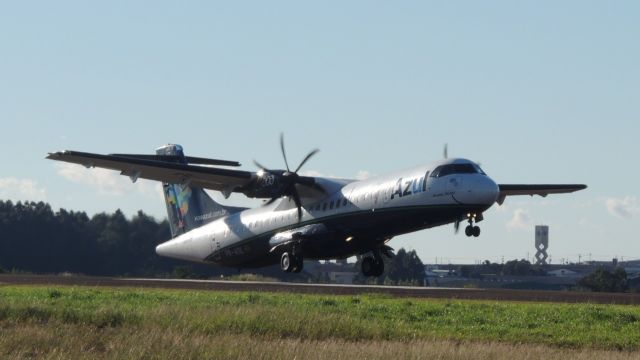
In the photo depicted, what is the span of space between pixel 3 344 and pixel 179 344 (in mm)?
3938

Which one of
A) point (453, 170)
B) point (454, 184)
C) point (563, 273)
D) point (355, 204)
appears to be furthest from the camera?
point (563, 273)

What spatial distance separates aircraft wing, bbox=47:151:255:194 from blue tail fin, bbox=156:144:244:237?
6.42 m

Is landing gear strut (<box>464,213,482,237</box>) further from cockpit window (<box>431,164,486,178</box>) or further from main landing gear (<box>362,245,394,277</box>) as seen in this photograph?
main landing gear (<box>362,245,394,277</box>)

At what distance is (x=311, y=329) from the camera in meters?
31.6

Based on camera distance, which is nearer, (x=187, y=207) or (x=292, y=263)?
(x=292, y=263)

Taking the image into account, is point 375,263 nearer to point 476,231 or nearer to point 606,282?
point 476,231

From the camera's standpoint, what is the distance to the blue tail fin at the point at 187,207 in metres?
60.3

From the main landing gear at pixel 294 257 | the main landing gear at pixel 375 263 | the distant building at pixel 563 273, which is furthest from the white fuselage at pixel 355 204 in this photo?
the distant building at pixel 563 273

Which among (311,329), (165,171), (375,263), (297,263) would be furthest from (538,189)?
(311,329)

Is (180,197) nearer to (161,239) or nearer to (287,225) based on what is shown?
(287,225)

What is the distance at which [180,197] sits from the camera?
6359 centimetres

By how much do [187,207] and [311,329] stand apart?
1256 inches

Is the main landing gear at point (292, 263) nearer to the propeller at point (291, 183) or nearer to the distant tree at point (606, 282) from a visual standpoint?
the propeller at point (291, 183)

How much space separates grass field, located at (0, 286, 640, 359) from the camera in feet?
86.6
